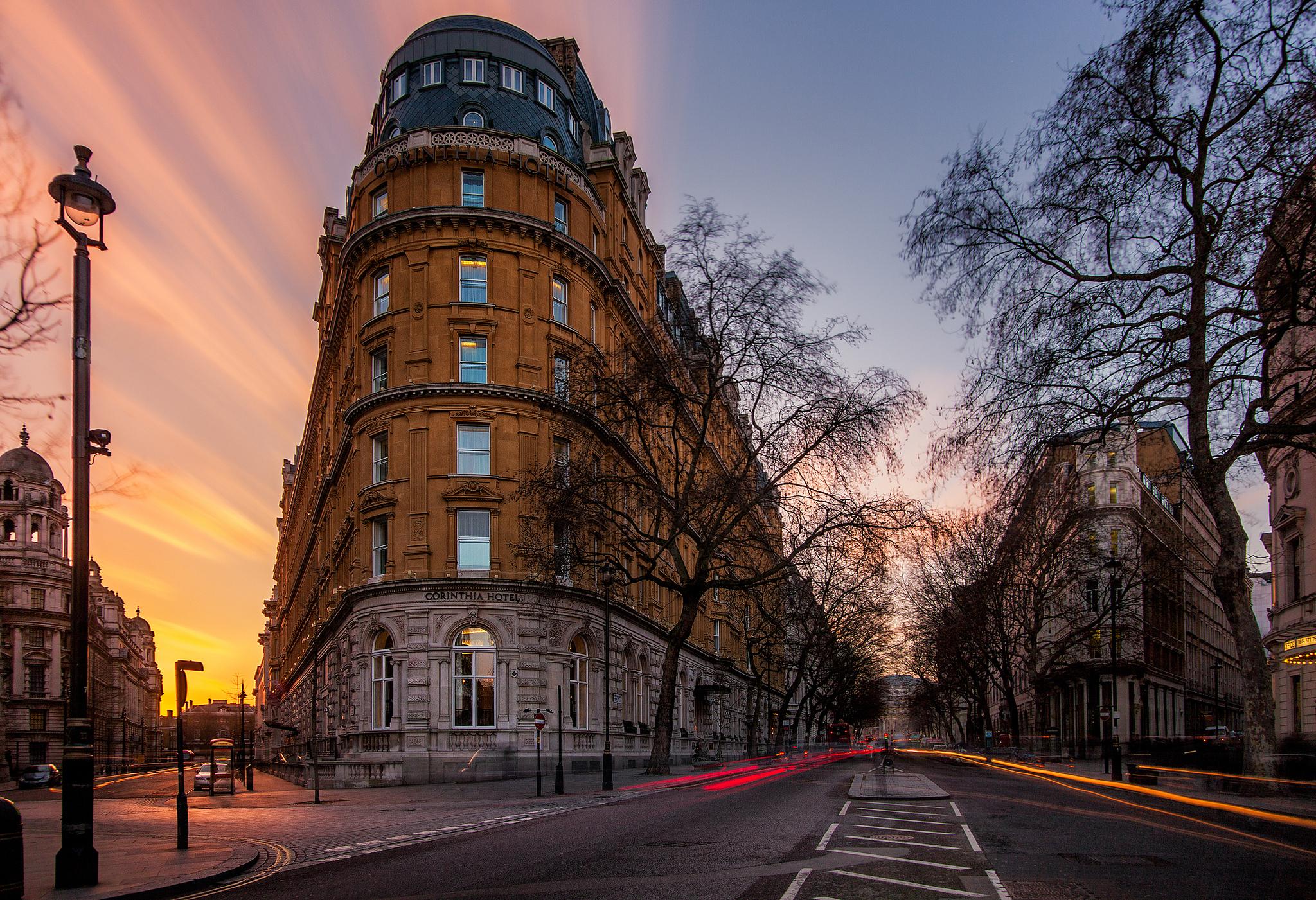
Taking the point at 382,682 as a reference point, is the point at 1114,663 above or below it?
above

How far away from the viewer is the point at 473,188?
41.9 metres

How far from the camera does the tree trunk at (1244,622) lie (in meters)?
19.7

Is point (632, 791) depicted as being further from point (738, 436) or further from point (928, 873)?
point (928, 873)

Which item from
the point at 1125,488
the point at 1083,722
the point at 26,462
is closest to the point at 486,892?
the point at 1125,488

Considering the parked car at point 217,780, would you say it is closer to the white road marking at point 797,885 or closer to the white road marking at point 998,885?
the white road marking at point 797,885

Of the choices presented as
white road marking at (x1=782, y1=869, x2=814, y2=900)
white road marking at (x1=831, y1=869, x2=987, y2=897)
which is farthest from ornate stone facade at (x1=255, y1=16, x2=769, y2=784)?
white road marking at (x1=831, y1=869, x2=987, y2=897)

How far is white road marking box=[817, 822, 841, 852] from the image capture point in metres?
13.1

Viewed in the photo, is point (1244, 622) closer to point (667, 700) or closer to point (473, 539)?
point (667, 700)

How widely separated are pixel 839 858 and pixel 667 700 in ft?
82.0

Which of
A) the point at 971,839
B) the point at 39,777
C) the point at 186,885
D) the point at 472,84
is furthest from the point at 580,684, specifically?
the point at 39,777

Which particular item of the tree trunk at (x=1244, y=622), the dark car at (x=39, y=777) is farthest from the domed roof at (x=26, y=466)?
the tree trunk at (x=1244, y=622)

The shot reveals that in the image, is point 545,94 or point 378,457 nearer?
point 378,457

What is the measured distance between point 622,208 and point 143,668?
174436 millimetres

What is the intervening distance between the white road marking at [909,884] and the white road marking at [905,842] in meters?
2.61
